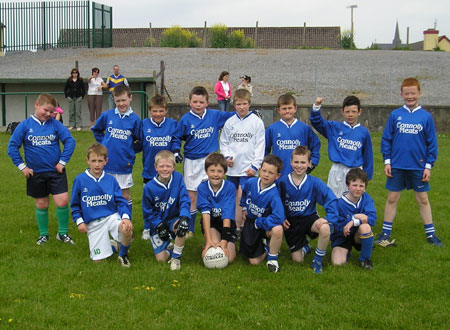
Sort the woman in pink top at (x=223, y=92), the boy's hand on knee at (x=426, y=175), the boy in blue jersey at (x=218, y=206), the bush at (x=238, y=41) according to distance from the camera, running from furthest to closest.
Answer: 1. the bush at (x=238, y=41)
2. the woman in pink top at (x=223, y=92)
3. the boy's hand on knee at (x=426, y=175)
4. the boy in blue jersey at (x=218, y=206)

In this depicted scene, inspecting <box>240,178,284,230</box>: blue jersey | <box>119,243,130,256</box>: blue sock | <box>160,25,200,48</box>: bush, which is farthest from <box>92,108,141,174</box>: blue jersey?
<box>160,25,200,48</box>: bush

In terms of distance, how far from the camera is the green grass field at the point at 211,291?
4621mm

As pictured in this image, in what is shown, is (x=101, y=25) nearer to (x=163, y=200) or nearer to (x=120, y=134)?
(x=120, y=134)

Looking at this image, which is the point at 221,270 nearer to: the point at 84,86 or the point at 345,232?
the point at 345,232

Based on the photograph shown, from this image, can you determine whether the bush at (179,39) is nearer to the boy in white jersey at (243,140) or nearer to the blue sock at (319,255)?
the boy in white jersey at (243,140)

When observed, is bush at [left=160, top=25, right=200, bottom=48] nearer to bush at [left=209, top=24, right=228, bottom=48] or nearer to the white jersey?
bush at [left=209, top=24, right=228, bottom=48]

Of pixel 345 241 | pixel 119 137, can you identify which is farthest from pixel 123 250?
pixel 345 241

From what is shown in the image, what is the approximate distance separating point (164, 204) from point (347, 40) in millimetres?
47297

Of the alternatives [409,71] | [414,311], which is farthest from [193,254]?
[409,71]

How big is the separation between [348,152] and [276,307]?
9.31ft

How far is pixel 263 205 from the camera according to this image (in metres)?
6.24

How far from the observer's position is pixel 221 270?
5.92 m

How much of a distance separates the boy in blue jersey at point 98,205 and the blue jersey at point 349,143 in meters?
2.59

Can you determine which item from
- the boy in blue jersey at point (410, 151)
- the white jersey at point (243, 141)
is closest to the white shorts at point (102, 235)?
the white jersey at point (243, 141)
